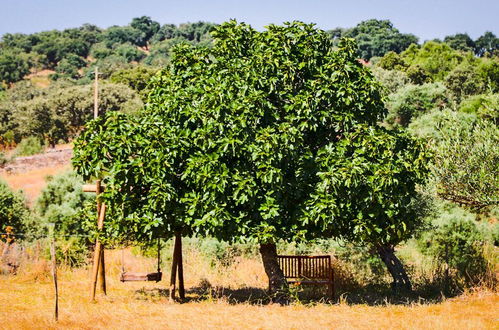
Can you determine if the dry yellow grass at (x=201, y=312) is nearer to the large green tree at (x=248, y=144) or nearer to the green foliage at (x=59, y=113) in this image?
the large green tree at (x=248, y=144)

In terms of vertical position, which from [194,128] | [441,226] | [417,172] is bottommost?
[441,226]

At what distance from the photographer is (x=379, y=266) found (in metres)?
21.6

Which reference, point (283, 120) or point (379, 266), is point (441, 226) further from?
point (283, 120)

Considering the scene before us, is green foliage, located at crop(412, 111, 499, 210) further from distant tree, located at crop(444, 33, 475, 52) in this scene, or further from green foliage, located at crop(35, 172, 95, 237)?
distant tree, located at crop(444, 33, 475, 52)

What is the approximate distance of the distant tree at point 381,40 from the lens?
13788 centimetres

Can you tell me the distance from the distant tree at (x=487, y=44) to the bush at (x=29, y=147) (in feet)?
456

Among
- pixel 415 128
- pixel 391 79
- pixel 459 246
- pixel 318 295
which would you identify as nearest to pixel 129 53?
pixel 391 79

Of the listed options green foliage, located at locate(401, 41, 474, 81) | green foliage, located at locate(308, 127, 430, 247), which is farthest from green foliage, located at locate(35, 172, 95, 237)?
green foliage, located at locate(401, 41, 474, 81)

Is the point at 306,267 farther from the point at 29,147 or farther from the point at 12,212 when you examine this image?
the point at 29,147

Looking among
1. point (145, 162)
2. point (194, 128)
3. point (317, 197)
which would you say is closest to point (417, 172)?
point (317, 197)

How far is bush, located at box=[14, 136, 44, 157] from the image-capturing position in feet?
212

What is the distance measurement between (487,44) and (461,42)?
17642mm

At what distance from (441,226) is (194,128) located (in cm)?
1398

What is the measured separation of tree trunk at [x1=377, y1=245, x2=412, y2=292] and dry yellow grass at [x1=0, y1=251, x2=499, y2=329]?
2.14m
